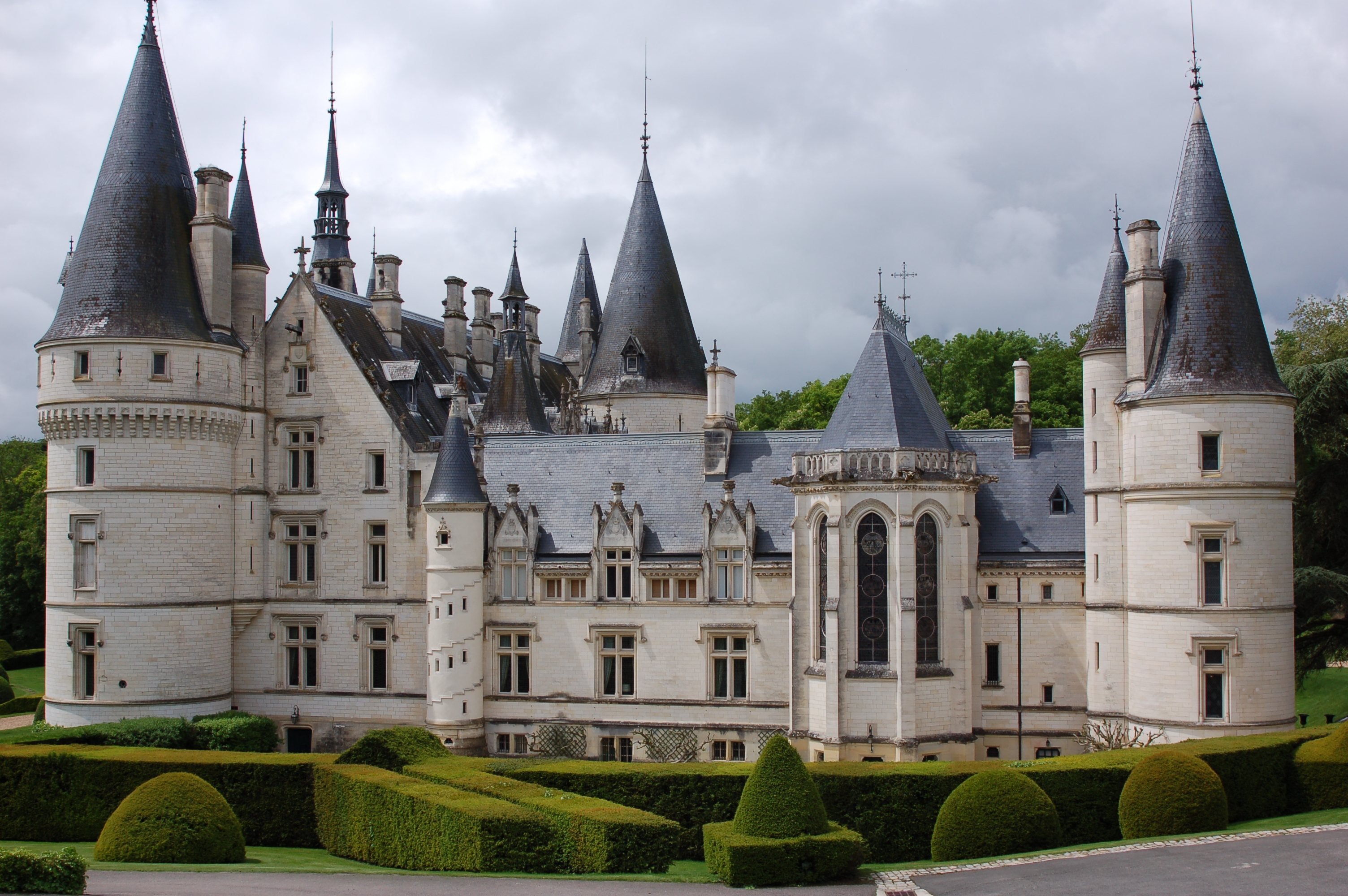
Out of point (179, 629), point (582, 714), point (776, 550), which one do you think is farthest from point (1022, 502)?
point (179, 629)

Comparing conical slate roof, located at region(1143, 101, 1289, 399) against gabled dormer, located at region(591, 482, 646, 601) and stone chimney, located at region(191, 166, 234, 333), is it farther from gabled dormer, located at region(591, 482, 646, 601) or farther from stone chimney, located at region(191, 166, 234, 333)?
stone chimney, located at region(191, 166, 234, 333)

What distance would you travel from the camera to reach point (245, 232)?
135ft

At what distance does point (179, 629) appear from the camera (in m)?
37.8

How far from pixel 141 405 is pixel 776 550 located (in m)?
19.7

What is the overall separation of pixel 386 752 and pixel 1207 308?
23.5m

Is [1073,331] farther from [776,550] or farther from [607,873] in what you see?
[607,873]

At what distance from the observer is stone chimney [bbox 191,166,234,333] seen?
3888 cm

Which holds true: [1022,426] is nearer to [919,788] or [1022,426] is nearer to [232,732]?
A: [919,788]

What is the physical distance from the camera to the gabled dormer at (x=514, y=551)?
38.2 m

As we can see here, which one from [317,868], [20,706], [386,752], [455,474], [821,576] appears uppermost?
[455,474]

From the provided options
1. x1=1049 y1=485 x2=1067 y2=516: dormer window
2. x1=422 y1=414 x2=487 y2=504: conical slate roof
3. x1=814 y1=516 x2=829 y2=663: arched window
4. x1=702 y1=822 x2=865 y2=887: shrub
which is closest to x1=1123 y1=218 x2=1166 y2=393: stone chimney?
x1=1049 y1=485 x2=1067 y2=516: dormer window

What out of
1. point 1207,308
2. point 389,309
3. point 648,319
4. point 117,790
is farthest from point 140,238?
point 1207,308

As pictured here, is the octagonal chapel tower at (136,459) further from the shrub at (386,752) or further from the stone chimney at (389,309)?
the shrub at (386,752)

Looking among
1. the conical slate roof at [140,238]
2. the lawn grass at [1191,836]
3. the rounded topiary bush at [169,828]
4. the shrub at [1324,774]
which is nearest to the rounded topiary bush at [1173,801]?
the lawn grass at [1191,836]
